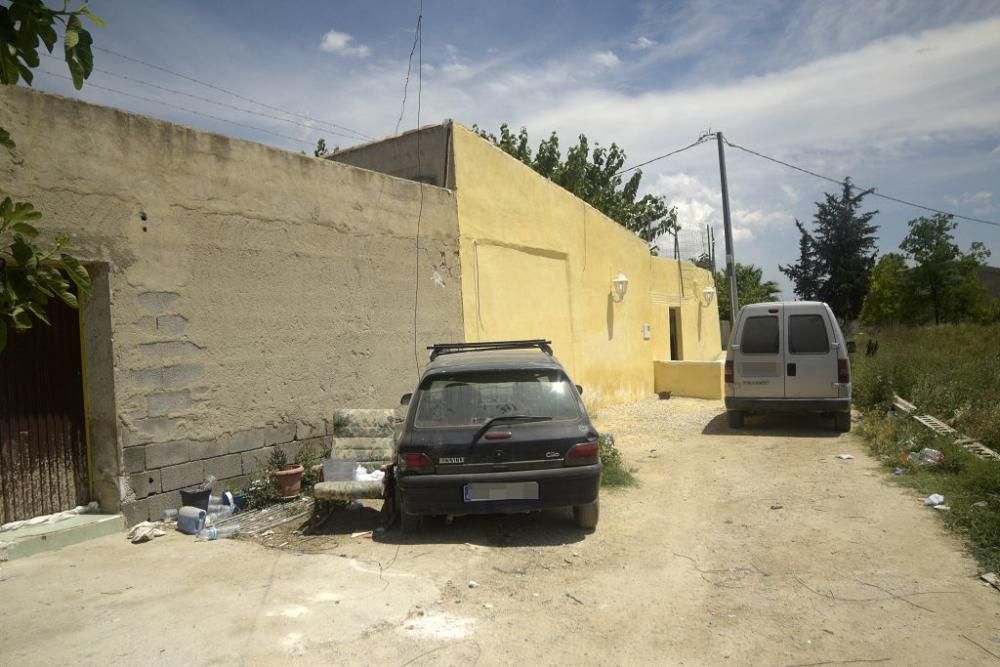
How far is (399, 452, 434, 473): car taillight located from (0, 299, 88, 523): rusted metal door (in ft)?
9.47

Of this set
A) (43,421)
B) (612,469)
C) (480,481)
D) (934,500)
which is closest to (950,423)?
(934,500)

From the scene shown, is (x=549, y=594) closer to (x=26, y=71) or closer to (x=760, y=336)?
(x=26, y=71)

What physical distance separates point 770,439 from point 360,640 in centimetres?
743

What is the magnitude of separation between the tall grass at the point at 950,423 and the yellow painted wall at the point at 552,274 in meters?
4.56

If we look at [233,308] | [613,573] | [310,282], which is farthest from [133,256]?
[613,573]

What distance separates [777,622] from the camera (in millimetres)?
3533

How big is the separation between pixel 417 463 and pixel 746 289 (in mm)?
36328

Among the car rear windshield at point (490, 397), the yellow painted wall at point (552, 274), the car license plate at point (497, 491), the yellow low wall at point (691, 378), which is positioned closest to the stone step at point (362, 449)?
the car rear windshield at point (490, 397)

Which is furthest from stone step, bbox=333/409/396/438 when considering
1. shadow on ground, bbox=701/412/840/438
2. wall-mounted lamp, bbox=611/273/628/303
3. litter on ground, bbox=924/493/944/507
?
wall-mounted lamp, bbox=611/273/628/303

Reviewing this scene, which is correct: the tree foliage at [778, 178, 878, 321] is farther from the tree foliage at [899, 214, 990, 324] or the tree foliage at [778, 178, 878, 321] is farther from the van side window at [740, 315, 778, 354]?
the van side window at [740, 315, 778, 354]

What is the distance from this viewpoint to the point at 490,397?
512 cm

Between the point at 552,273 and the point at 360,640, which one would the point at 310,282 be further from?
the point at 552,273

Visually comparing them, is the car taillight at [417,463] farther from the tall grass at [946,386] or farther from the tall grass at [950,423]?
the tall grass at [946,386]

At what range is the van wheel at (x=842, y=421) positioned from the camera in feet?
30.5
